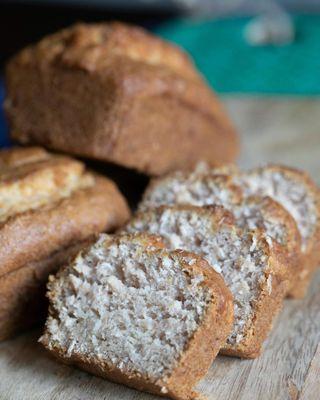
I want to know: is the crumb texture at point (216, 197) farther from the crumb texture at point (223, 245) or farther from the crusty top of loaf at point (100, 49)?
the crusty top of loaf at point (100, 49)

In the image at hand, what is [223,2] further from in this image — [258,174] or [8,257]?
[8,257]

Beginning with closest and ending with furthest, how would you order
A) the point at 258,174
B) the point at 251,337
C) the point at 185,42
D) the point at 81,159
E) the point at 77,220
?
the point at 251,337 → the point at 77,220 → the point at 258,174 → the point at 81,159 → the point at 185,42

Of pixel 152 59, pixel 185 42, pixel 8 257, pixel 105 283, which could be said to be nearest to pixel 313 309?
pixel 105 283

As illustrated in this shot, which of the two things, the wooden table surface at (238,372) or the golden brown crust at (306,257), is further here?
the golden brown crust at (306,257)

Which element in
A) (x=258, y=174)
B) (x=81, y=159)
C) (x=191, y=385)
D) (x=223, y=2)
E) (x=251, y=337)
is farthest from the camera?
(x=223, y=2)

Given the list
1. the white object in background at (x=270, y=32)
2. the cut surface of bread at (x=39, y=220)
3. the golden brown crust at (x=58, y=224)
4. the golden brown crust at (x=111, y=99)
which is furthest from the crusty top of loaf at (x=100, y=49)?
the white object in background at (x=270, y=32)

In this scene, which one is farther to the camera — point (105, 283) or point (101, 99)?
point (101, 99)

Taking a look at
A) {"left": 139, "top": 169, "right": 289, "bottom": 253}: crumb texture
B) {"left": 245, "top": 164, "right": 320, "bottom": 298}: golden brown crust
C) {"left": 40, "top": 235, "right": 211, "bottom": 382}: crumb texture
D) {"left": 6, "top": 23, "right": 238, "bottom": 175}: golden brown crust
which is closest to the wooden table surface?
{"left": 245, "top": 164, "right": 320, "bottom": 298}: golden brown crust
